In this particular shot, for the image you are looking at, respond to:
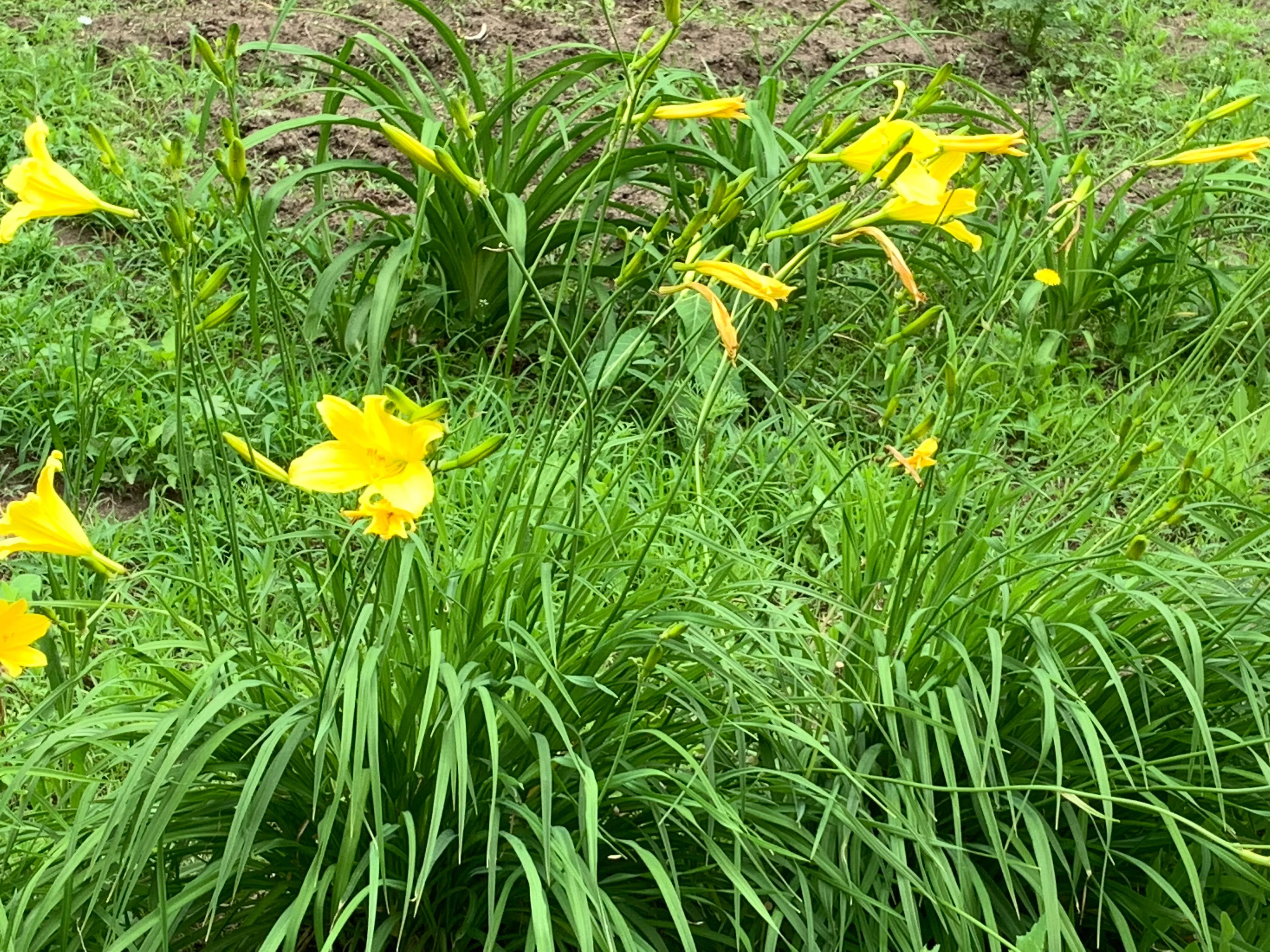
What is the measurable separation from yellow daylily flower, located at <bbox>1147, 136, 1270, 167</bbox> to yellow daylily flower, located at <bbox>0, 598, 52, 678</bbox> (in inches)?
63.3

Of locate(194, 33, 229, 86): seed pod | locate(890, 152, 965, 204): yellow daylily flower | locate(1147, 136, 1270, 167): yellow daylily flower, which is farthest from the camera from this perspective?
locate(1147, 136, 1270, 167): yellow daylily flower

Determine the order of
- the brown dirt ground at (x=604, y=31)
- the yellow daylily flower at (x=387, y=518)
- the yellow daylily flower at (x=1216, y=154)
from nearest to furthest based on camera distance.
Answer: the yellow daylily flower at (x=387, y=518), the yellow daylily flower at (x=1216, y=154), the brown dirt ground at (x=604, y=31)

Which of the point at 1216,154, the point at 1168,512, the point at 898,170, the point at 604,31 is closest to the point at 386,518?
the point at 898,170

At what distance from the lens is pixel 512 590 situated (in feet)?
5.91

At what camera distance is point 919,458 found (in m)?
1.71

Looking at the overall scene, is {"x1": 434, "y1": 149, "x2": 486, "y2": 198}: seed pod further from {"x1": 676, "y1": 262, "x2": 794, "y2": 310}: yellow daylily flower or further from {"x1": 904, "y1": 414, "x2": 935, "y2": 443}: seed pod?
{"x1": 904, "y1": 414, "x2": 935, "y2": 443}: seed pod

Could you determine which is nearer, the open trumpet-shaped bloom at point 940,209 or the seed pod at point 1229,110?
the open trumpet-shaped bloom at point 940,209

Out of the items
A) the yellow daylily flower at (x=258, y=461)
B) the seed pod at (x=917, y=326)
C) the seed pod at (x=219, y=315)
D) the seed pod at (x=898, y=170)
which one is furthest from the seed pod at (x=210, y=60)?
the seed pod at (x=917, y=326)

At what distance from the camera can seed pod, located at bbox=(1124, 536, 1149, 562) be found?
5.37 feet

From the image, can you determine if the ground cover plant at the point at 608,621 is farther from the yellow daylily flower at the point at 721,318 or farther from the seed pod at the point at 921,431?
the seed pod at the point at 921,431

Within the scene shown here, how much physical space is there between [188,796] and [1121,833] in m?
1.37

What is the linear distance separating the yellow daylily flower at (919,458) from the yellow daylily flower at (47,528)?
3.28 ft

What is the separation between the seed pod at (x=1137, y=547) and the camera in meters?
1.64

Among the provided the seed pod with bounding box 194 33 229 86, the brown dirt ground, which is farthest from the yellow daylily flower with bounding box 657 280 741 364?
the brown dirt ground
